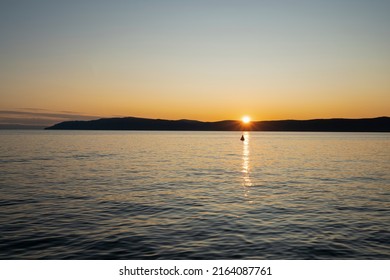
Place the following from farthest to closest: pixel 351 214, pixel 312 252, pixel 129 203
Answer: pixel 129 203
pixel 351 214
pixel 312 252

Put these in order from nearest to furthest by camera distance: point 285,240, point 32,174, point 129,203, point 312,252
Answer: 1. point 312,252
2. point 285,240
3. point 129,203
4. point 32,174

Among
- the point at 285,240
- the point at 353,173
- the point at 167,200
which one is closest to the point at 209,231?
the point at 285,240

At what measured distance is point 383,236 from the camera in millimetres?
16922

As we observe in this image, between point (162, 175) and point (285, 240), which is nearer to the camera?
point (285, 240)

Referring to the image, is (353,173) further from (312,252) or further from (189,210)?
(312,252)

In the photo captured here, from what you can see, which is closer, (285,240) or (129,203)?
(285,240)

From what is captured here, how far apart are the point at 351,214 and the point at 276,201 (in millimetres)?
5458

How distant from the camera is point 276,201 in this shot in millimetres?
A: 25250

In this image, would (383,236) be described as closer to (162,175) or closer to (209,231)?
(209,231)

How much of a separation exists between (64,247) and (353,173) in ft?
125
